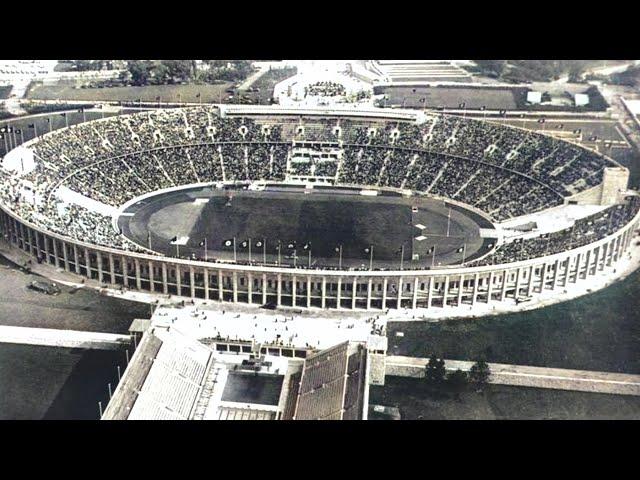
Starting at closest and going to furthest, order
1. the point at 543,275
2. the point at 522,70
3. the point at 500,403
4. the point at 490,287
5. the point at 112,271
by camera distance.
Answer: the point at 500,403, the point at 490,287, the point at 112,271, the point at 543,275, the point at 522,70

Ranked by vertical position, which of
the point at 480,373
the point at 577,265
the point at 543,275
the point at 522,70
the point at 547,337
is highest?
the point at 522,70

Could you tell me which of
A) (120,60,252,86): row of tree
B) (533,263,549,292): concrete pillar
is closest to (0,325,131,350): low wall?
(533,263,549,292): concrete pillar

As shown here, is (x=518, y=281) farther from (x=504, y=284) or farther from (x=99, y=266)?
(x=99, y=266)

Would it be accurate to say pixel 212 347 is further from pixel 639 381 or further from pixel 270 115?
pixel 270 115

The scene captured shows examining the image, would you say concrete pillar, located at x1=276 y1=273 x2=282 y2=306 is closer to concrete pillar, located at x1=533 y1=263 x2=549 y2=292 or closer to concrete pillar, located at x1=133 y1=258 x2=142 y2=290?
concrete pillar, located at x1=133 y1=258 x2=142 y2=290

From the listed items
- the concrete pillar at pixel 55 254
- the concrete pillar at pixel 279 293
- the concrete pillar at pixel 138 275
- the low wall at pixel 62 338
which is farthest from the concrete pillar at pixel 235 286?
the concrete pillar at pixel 55 254

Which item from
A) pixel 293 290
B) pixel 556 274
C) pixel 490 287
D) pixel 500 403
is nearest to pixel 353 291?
pixel 293 290

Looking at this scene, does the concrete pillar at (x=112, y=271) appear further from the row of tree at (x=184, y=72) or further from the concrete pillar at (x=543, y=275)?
the row of tree at (x=184, y=72)
